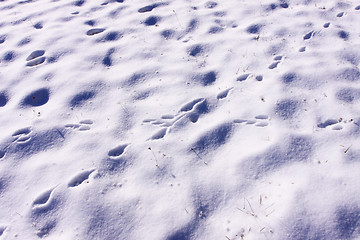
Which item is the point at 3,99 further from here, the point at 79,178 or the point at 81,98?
the point at 79,178

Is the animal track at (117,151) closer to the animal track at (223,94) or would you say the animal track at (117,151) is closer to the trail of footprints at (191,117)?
the trail of footprints at (191,117)

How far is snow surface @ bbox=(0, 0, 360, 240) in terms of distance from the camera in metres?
2.44

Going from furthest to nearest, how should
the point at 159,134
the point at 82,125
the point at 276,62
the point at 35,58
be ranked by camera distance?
the point at 35,58, the point at 276,62, the point at 82,125, the point at 159,134

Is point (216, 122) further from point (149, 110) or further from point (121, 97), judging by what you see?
point (121, 97)

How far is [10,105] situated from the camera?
3.47 metres

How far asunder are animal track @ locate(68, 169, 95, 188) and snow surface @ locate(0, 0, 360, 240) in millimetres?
11

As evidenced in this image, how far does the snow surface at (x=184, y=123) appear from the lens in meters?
2.44

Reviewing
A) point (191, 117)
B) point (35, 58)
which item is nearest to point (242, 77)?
point (191, 117)

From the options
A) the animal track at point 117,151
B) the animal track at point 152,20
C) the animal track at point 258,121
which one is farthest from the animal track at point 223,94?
the animal track at point 152,20

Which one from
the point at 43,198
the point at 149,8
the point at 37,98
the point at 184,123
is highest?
the point at 149,8

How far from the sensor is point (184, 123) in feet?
10.3

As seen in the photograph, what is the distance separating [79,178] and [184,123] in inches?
46.5

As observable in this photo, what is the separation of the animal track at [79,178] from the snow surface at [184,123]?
0.04ft

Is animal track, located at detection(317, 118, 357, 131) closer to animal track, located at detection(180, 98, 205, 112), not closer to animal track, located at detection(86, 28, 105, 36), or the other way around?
animal track, located at detection(180, 98, 205, 112)
